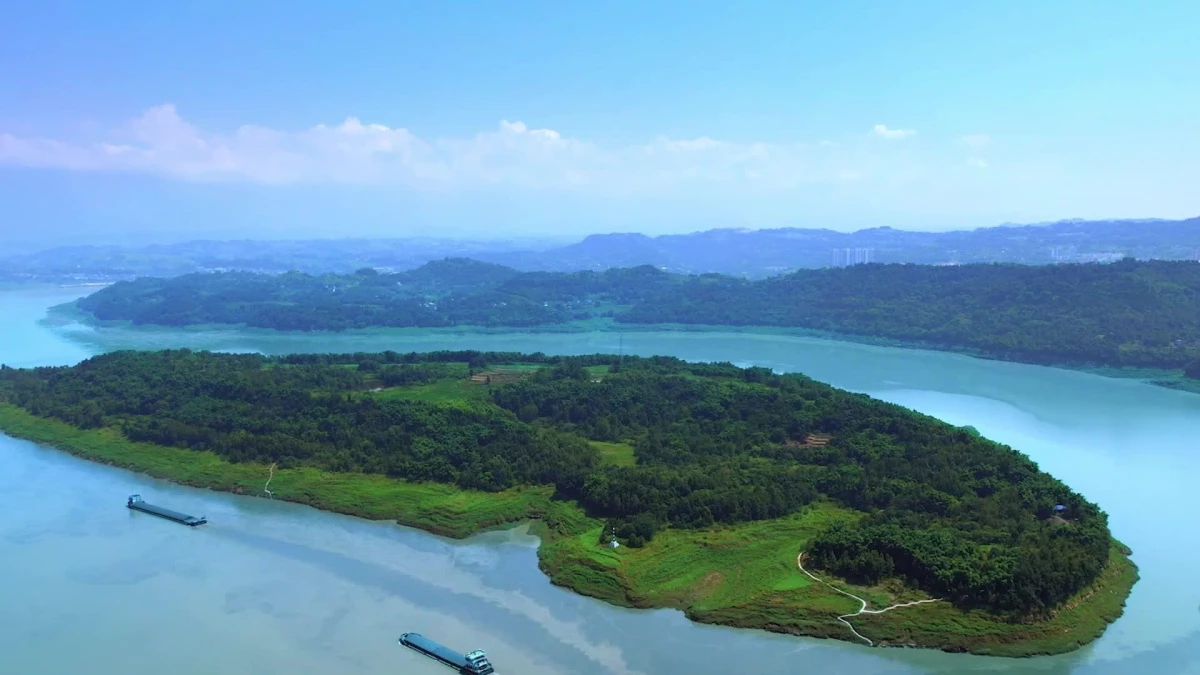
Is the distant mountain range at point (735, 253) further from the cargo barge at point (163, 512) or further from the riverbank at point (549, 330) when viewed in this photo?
the cargo barge at point (163, 512)

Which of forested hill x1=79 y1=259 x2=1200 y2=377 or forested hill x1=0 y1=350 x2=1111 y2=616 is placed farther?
forested hill x1=79 y1=259 x2=1200 y2=377

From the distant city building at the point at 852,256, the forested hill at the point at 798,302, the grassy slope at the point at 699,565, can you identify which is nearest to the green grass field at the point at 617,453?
the grassy slope at the point at 699,565

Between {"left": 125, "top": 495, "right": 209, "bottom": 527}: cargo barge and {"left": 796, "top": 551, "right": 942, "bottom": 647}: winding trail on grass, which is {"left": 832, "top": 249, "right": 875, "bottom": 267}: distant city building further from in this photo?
{"left": 125, "top": 495, "right": 209, "bottom": 527}: cargo barge

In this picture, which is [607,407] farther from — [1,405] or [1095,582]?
[1,405]

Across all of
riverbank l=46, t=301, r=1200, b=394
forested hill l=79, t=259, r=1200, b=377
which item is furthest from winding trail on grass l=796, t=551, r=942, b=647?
riverbank l=46, t=301, r=1200, b=394

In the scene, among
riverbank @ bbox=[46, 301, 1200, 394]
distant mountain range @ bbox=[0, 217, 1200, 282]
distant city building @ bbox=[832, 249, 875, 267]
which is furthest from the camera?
distant city building @ bbox=[832, 249, 875, 267]

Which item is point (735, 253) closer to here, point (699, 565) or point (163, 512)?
point (163, 512)
